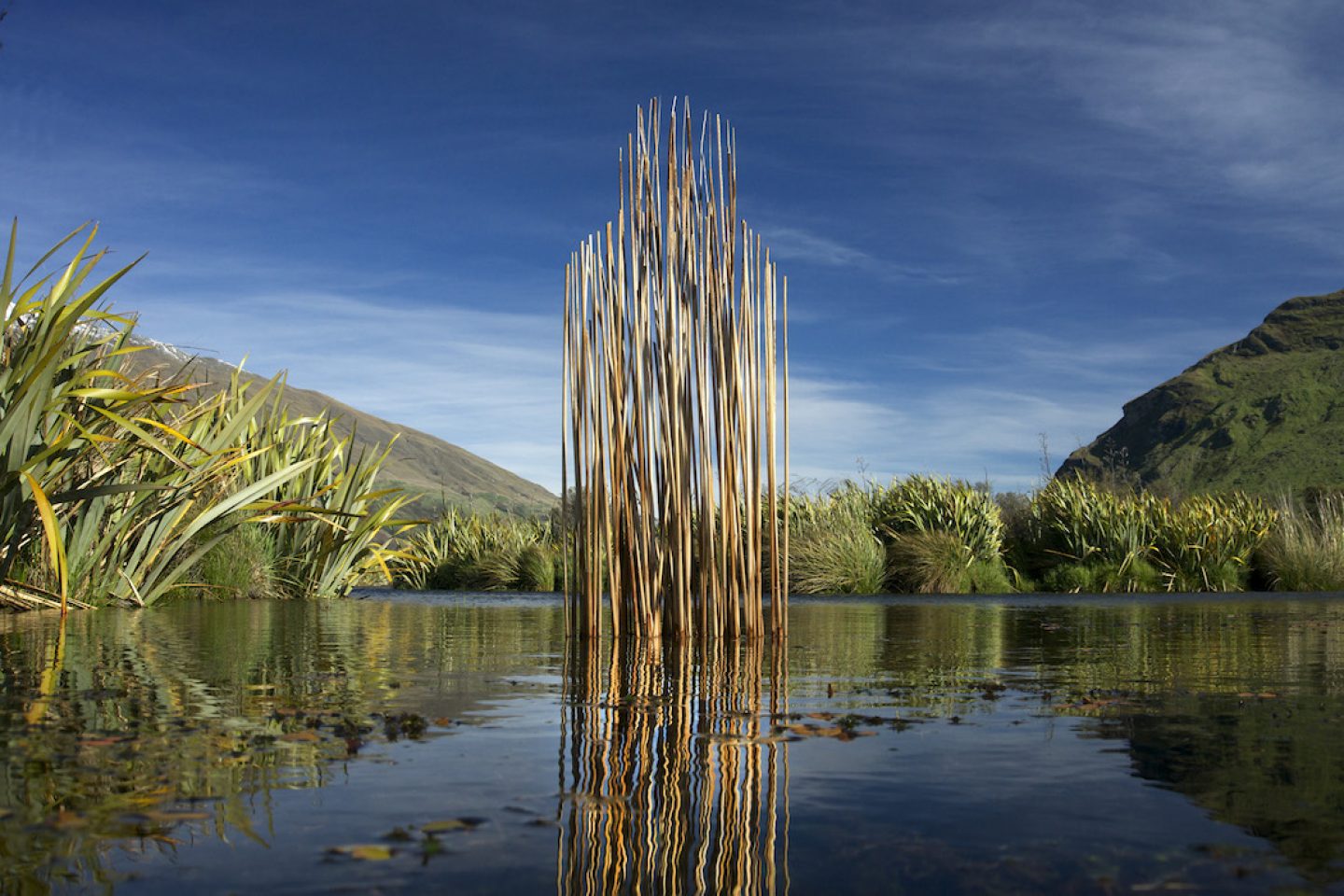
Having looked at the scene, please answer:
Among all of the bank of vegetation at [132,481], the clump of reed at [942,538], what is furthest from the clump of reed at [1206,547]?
the bank of vegetation at [132,481]

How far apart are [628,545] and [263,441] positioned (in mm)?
5940

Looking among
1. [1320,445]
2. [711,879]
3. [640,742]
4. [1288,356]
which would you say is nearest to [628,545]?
[640,742]

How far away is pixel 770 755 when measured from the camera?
225 cm

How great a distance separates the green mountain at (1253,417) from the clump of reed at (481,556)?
115ft

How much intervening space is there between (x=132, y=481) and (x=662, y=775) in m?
6.70

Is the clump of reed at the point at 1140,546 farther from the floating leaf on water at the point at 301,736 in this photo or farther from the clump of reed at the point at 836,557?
the floating leaf on water at the point at 301,736

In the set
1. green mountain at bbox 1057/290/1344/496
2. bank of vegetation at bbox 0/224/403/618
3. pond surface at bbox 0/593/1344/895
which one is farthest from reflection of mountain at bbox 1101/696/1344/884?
green mountain at bbox 1057/290/1344/496

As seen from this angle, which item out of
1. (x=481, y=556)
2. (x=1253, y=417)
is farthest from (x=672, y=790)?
(x=1253, y=417)

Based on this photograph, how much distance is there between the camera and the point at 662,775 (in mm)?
2035

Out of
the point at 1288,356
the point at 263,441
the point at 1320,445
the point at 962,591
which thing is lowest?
the point at 962,591

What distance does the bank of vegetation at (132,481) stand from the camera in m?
5.56

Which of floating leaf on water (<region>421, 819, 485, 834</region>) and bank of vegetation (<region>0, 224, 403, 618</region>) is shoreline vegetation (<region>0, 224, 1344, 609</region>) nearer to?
bank of vegetation (<region>0, 224, 403, 618</region>)

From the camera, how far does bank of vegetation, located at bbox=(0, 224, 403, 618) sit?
5562 mm

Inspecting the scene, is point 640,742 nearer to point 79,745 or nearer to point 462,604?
point 79,745
